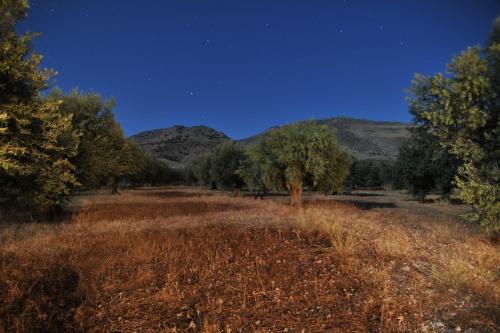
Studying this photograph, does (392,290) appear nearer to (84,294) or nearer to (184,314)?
(184,314)

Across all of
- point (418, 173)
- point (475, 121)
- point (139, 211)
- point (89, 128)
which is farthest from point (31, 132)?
point (418, 173)

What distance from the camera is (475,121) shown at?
1055cm

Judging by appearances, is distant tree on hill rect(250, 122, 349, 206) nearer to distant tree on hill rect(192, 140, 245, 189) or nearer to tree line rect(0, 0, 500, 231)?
tree line rect(0, 0, 500, 231)

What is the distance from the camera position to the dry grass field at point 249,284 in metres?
5.22

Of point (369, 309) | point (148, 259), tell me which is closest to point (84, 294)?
point (148, 259)

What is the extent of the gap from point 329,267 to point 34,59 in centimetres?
1313

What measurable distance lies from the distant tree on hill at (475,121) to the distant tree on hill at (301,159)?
11.5 metres

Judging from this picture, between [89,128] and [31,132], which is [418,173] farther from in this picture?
[31,132]

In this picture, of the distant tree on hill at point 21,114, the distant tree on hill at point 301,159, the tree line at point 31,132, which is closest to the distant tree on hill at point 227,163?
the distant tree on hill at point 301,159

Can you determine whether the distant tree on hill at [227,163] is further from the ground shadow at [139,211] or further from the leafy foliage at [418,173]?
the ground shadow at [139,211]

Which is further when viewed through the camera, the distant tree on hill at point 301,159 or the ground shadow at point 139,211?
the distant tree on hill at point 301,159

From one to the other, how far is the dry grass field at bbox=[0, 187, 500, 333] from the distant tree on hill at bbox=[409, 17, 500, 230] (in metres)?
1.90

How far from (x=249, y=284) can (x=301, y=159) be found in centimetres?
1740

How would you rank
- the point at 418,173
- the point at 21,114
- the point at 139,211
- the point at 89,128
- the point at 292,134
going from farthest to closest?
the point at 418,173 < the point at 292,134 < the point at 89,128 < the point at 139,211 < the point at 21,114
